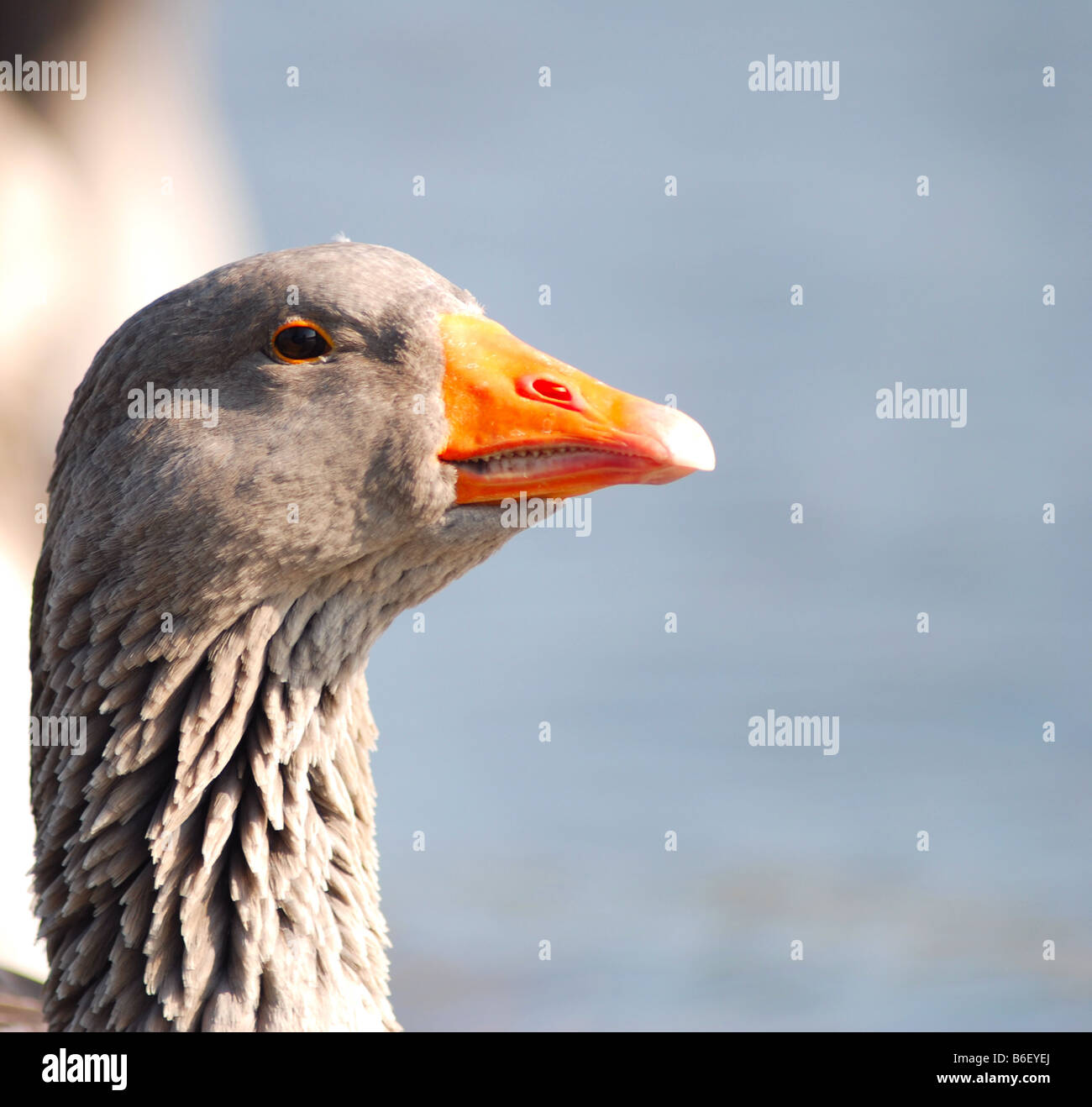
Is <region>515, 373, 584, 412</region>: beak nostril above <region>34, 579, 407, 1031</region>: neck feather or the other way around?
above

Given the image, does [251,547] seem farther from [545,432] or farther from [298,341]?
[545,432]

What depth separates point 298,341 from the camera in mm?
3135

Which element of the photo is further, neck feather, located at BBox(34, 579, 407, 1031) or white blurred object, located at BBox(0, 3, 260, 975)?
white blurred object, located at BBox(0, 3, 260, 975)

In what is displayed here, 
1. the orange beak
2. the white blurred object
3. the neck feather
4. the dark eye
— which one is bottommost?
the neck feather

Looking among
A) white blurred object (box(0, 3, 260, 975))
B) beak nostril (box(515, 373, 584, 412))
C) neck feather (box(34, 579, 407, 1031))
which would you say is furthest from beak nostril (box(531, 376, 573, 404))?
white blurred object (box(0, 3, 260, 975))

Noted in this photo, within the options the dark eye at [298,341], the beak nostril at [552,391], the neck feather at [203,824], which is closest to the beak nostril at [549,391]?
the beak nostril at [552,391]

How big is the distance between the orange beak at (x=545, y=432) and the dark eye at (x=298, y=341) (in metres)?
0.31

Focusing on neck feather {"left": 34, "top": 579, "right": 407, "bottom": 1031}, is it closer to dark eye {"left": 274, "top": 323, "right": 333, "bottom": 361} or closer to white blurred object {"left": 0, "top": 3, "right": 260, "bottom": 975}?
dark eye {"left": 274, "top": 323, "right": 333, "bottom": 361}

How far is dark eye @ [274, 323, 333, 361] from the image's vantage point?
3.13 metres

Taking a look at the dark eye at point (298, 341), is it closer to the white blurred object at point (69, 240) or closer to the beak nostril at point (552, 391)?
the beak nostril at point (552, 391)

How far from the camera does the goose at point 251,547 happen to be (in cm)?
308

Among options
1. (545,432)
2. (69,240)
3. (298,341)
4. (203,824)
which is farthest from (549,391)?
(69,240)
